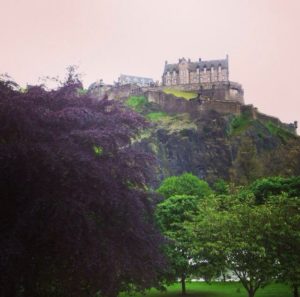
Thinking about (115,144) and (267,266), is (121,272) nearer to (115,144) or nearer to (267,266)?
(115,144)

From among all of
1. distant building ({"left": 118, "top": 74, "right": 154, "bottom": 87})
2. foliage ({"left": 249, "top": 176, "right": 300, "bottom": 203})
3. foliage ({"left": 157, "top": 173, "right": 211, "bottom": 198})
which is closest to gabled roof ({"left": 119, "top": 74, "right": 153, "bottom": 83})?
distant building ({"left": 118, "top": 74, "right": 154, "bottom": 87})

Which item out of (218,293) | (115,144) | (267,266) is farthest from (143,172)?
(218,293)

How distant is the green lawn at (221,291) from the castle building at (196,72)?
7200cm

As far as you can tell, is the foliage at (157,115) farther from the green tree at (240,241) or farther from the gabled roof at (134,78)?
the green tree at (240,241)

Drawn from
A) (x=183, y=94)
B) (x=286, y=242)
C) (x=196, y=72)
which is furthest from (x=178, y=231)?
(x=196, y=72)

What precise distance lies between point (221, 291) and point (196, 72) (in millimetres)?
78113

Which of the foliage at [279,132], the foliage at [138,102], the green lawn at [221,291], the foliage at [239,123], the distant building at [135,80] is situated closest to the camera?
the green lawn at [221,291]

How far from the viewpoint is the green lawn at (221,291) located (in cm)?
2864

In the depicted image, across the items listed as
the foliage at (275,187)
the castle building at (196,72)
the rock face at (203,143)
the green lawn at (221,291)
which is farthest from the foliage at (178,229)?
the castle building at (196,72)

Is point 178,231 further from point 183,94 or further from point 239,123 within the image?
point 183,94

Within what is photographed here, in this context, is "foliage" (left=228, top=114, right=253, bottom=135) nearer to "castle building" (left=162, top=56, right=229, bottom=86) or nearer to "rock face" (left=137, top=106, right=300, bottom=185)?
"rock face" (left=137, top=106, right=300, bottom=185)

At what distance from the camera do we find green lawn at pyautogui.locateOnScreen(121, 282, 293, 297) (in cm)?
2864

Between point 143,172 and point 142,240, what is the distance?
8.34 feet

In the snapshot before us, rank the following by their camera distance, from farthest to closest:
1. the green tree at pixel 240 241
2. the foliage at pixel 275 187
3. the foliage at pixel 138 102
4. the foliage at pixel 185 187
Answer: the foliage at pixel 138 102 < the foliage at pixel 185 187 < the foliage at pixel 275 187 < the green tree at pixel 240 241
